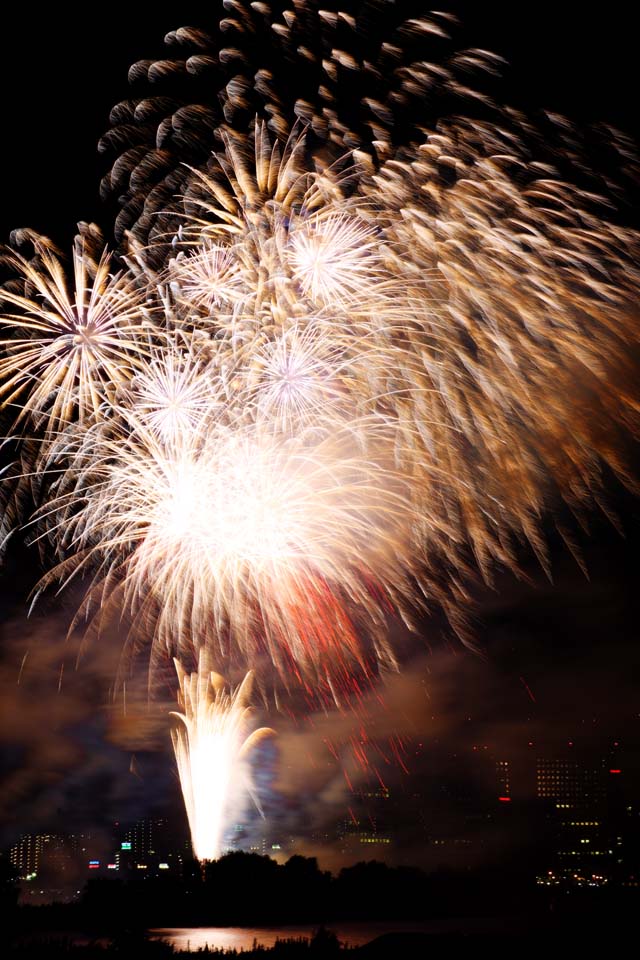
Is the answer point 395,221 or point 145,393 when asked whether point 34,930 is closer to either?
point 145,393

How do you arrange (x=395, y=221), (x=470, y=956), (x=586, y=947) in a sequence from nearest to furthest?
1. (x=395, y=221)
2. (x=470, y=956)
3. (x=586, y=947)

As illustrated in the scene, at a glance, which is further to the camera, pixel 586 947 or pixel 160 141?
pixel 586 947

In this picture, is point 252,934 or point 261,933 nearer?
point 252,934

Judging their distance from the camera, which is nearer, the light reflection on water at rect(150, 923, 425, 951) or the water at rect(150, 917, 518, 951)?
the water at rect(150, 917, 518, 951)

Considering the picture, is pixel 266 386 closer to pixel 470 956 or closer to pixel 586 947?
pixel 470 956

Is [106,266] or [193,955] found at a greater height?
[106,266]

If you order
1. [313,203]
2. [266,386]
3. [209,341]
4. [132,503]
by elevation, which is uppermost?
[313,203]

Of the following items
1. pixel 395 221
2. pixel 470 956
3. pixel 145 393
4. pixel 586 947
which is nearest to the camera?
pixel 395 221

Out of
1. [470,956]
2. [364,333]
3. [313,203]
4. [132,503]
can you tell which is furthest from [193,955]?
[313,203]

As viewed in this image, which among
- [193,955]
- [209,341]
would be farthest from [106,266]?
[193,955]

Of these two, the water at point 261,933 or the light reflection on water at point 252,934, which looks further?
the light reflection on water at point 252,934
